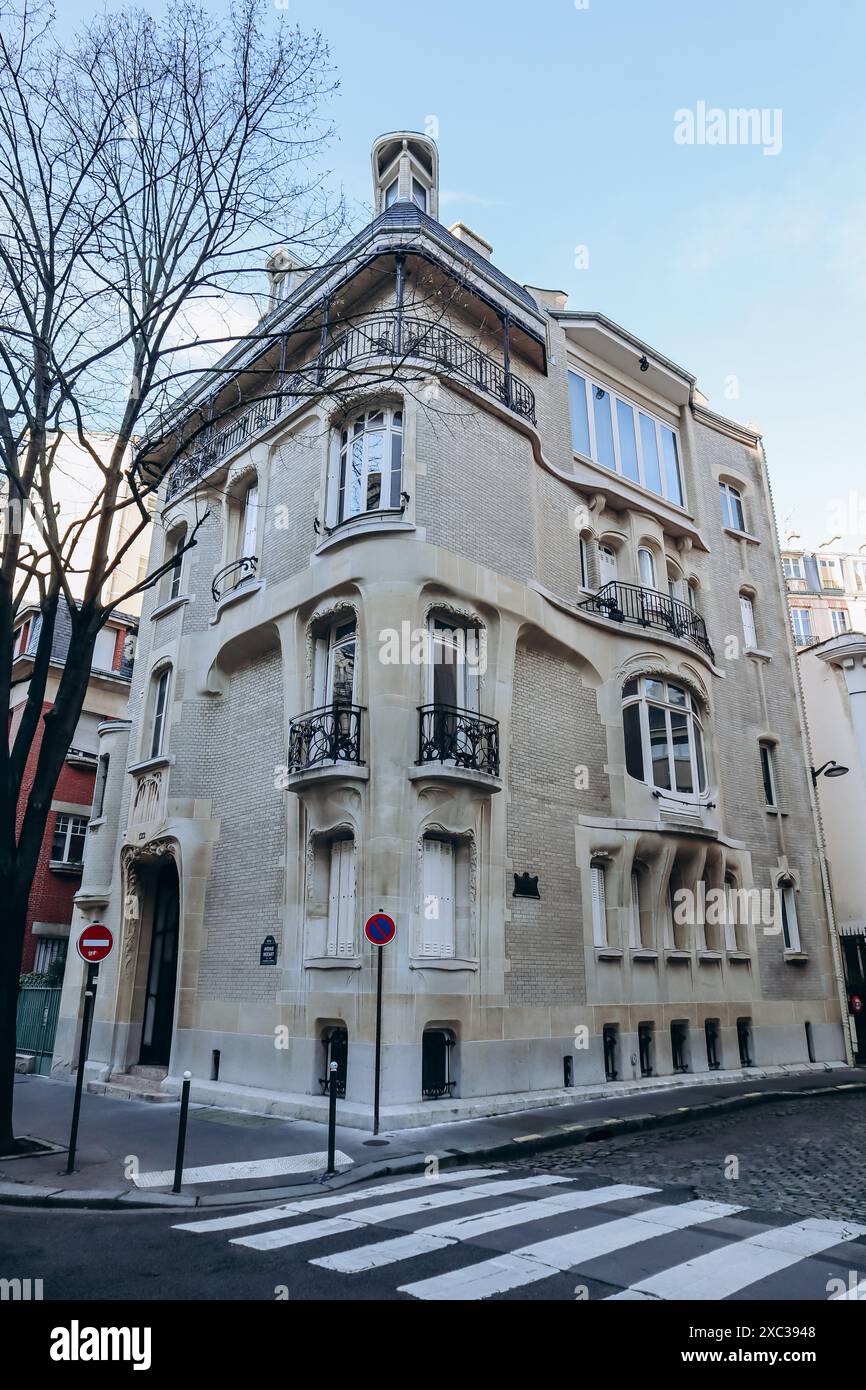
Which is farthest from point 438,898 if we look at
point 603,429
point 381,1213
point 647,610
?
point 603,429

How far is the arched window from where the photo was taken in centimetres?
1909

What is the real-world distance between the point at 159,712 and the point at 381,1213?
46.9 ft

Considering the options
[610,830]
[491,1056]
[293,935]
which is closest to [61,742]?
[293,935]

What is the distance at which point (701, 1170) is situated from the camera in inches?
379

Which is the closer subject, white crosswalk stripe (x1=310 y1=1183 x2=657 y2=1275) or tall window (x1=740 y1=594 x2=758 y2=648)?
white crosswalk stripe (x1=310 y1=1183 x2=657 y2=1275)

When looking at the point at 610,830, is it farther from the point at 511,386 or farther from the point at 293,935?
the point at 511,386

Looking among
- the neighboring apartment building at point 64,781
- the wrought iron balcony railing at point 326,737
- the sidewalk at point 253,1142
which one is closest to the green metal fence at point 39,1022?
the sidewalk at point 253,1142

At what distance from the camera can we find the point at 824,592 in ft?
176

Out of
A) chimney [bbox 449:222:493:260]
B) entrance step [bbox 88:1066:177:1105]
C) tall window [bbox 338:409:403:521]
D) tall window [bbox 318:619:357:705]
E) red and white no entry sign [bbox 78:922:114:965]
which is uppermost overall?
chimney [bbox 449:222:493:260]

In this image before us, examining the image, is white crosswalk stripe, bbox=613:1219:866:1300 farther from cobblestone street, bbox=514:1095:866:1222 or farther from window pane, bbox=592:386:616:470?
window pane, bbox=592:386:616:470

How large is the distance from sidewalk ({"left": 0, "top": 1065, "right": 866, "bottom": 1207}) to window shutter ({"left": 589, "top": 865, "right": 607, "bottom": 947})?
275cm

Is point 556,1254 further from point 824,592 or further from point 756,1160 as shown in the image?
point 824,592

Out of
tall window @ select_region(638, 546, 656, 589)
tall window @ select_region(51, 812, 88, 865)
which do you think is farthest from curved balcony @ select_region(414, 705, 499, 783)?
tall window @ select_region(51, 812, 88, 865)

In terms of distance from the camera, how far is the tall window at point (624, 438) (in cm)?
2153
